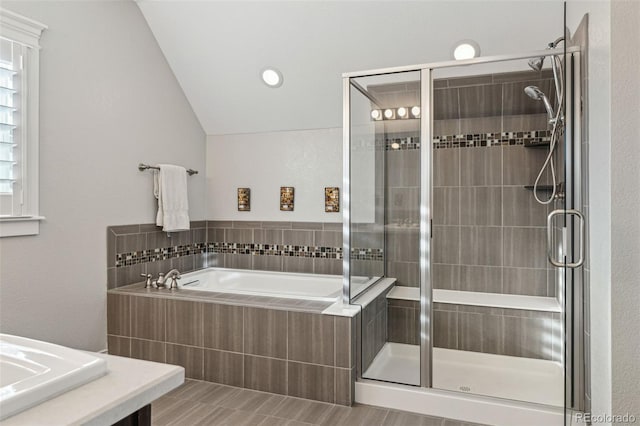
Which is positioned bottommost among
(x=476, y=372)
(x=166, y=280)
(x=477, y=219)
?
(x=476, y=372)

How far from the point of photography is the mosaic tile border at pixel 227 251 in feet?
11.6

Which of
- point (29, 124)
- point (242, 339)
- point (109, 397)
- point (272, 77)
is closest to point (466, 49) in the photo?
point (272, 77)

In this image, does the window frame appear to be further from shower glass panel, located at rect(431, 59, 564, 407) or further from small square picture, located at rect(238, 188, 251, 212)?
shower glass panel, located at rect(431, 59, 564, 407)

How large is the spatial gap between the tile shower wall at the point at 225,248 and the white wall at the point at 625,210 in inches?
99.5

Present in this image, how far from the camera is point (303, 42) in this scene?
3.45 metres

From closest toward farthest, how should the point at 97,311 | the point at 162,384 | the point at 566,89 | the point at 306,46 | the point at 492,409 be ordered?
the point at 162,384 → the point at 566,89 → the point at 492,409 → the point at 97,311 → the point at 306,46

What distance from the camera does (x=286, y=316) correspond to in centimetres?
278

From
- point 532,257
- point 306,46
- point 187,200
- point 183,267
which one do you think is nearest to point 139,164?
point 187,200

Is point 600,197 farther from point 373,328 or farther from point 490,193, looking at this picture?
point 373,328

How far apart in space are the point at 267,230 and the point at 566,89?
9.21ft

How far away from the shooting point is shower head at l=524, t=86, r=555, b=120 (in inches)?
103

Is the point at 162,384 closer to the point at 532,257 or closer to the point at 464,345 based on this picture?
the point at 464,345

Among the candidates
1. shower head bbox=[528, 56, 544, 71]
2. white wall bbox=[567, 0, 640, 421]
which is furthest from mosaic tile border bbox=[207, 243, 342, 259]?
white wall bbox=[567, 0, 640, 421]

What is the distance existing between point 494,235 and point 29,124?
9.93 feet
